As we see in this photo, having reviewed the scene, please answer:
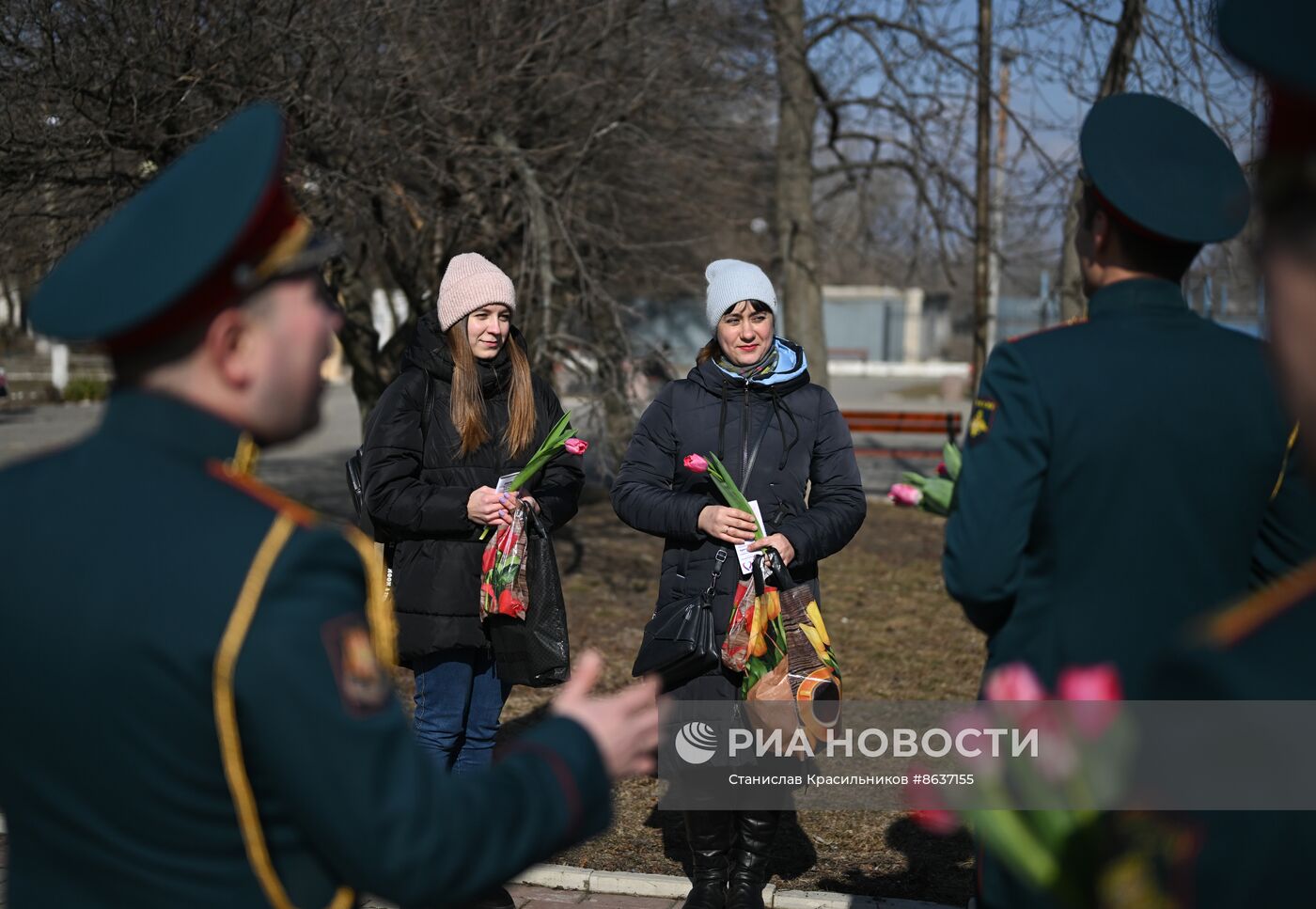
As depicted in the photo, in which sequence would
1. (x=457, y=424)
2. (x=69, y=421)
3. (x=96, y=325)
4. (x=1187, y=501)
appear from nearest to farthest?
(x=96, y=325)
(x=1187, y=501)
(x=457, y=424)
(x=69, y=421)

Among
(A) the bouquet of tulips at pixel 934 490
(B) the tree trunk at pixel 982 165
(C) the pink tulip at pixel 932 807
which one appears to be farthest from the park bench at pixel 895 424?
(C) the pink tulip at pixel 932 807

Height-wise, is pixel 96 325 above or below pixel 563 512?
below

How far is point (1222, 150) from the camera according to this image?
240cm

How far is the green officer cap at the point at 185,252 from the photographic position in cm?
150

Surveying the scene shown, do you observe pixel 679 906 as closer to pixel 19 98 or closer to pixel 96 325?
pixel 96 325

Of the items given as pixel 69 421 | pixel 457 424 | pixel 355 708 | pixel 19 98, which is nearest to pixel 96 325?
pixel 355 708

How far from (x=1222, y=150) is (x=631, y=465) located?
8.31 feet

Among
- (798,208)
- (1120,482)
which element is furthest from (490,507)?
(798,208)

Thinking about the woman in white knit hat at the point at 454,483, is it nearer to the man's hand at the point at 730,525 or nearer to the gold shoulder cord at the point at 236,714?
the man's hand at the point at 730,525

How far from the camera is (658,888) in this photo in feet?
15.1

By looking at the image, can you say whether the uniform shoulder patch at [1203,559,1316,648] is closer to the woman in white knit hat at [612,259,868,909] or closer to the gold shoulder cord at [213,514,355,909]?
the gold shoulder cord at [213,514,355,909]

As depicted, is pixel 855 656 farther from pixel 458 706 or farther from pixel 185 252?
pixel 185 252

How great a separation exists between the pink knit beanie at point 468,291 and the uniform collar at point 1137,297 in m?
2.49

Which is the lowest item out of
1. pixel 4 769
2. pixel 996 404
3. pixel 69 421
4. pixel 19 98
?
pixel 4 769
